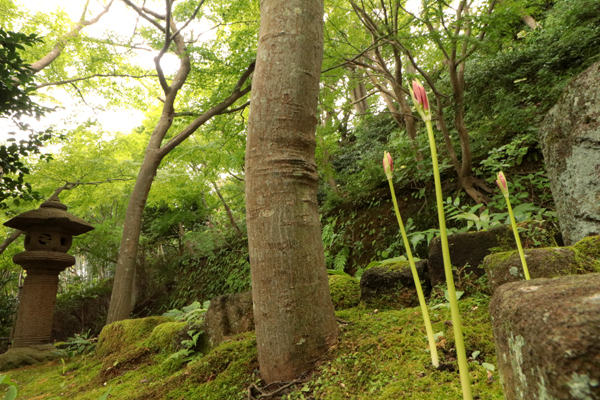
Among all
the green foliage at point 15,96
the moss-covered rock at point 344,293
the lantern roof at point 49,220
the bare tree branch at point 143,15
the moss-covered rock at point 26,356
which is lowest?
the moss-covered rock at point 26,356

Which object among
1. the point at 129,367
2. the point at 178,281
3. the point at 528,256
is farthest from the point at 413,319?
the point at 178,281

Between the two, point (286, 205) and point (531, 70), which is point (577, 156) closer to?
point (286, 205)

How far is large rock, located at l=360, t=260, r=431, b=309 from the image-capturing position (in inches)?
93.4

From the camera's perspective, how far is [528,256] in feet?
5.47

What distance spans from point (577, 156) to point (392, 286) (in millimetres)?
1616

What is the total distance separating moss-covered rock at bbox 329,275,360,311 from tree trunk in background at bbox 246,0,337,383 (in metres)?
0.95

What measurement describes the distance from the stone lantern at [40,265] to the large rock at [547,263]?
740 cm

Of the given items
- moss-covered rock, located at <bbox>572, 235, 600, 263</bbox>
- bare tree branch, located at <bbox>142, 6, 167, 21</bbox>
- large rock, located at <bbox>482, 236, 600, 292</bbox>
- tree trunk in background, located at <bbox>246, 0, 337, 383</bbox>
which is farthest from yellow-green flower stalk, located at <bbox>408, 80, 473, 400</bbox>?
bare tree branch, located at <bbox>142, 6, 167, 21</bbox>

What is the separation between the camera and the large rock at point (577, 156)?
7.32ft

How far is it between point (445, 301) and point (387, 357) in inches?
28.6

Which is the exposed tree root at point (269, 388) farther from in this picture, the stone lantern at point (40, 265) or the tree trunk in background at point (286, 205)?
the stone lantern at point (40, 265)

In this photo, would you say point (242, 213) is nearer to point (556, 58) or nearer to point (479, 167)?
point (479, 167)

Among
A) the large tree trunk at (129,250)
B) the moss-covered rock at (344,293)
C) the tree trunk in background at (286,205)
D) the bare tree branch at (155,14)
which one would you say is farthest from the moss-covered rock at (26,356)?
the bare tree branch at (155,14)

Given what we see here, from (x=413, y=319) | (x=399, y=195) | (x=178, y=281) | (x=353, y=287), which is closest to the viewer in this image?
(x=413, y=319)
